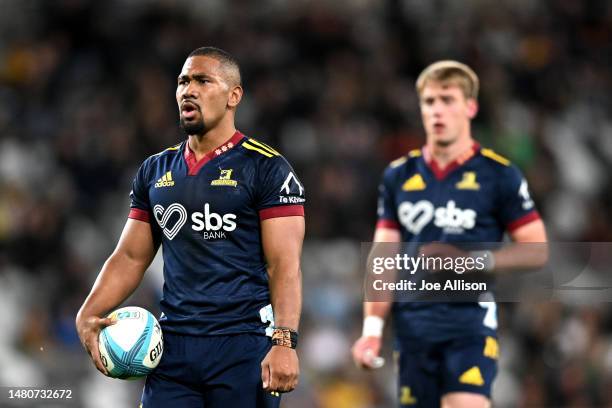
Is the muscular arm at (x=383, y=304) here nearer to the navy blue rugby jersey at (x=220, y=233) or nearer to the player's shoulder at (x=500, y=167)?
the player's shoulder at (x=500, y=167)

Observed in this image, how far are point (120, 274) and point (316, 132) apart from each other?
25.2 feet

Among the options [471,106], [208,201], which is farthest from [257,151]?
[471,106]

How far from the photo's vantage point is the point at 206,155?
5.13 m

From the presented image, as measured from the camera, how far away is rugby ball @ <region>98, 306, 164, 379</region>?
4879 millimetres

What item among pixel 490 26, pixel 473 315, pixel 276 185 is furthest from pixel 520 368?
pixel 276 185

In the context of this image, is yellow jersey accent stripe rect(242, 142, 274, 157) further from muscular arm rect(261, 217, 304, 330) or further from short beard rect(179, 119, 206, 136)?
muscular arm rect(261, 217, 304, 330)

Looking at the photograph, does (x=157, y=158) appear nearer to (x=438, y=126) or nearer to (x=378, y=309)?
(x=378, y=309)

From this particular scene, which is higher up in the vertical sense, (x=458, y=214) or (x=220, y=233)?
(x=458, y=214)

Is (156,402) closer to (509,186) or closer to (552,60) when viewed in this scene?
(509,186)

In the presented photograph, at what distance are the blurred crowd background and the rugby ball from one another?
14.9 feet

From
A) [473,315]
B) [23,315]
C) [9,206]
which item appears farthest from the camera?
[9,206]

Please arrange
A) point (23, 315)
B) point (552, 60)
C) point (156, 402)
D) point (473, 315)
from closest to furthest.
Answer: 1. point (156, 402)
2. point (473, 315)
3. point (23, 315)
4. point (552, 60)

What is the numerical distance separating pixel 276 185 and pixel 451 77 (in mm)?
2236

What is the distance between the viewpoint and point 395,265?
6.68 meters
